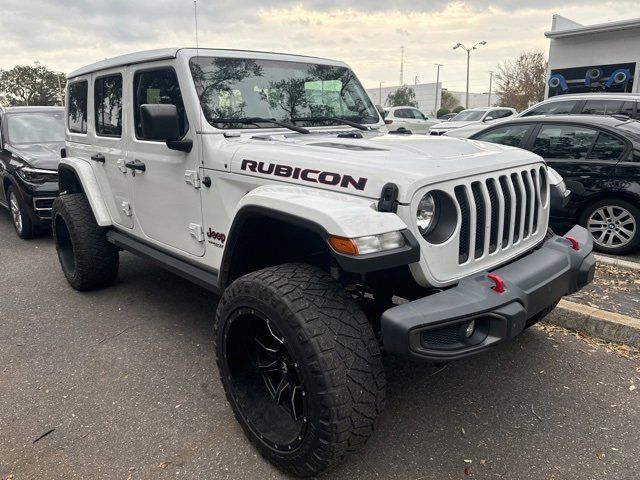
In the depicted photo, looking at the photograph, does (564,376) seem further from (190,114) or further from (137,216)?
(137,216)

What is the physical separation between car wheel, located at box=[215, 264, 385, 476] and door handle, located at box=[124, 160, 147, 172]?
1.55 m

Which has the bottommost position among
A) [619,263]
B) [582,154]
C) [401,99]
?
[619,263]

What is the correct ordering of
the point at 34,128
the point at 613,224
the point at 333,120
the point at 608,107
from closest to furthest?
the point at 333,120 → the point at 613,224 → the point at 34,128 → the point at 608,107

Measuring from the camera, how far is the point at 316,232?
7.06ft

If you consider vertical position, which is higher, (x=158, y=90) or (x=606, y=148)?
(x=158, y=90)

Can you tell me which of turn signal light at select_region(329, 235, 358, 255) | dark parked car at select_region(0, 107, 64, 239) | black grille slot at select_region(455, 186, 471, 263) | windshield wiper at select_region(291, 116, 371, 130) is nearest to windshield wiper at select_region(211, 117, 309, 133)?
windshield wiper at select_region(291, 116, 371, 130)

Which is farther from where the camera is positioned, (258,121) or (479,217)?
(258,121)

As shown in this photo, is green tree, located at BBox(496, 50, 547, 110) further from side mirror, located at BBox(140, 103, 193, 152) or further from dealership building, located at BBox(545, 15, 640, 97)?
side mirror, located at BBox(140, 103, 193, 152)

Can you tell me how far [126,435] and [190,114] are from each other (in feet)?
6.16

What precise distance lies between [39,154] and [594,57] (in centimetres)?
1955

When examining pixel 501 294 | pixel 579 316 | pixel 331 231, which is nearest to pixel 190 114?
pixel 331 231

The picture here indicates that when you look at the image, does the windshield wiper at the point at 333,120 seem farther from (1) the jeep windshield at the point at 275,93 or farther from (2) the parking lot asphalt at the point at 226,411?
(2) the parking lot asphalt at the point at 226,411

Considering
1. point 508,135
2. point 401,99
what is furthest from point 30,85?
point 508,135

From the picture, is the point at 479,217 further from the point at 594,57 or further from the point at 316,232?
the point at 594,57
